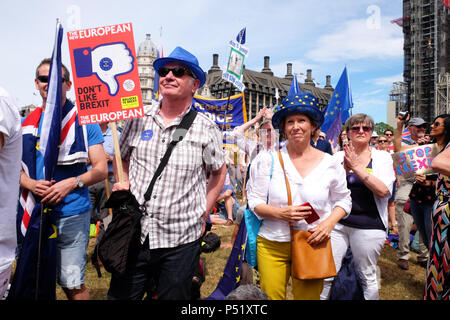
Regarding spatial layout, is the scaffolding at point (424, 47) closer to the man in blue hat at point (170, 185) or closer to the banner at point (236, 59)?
the banner at point (236, 59)

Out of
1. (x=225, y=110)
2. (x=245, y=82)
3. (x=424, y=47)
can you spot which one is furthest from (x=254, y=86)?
(x=225, y=110)

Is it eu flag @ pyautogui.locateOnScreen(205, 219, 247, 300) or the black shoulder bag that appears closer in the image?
the black shoulder bag

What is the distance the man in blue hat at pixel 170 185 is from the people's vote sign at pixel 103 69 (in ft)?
1.28

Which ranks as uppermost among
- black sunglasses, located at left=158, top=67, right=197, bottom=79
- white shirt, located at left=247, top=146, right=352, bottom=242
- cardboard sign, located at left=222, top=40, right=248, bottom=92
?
cardboard sign, located at left=222, top=40, right=248, bottom=92

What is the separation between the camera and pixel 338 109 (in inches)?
266

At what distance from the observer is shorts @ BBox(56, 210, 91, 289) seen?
269 cm

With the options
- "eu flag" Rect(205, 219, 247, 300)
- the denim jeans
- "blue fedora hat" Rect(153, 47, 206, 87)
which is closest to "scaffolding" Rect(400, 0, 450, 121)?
"eu flag" Rect(205, 219, 247, 300)

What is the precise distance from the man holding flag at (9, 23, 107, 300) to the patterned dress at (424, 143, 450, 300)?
9.21 feet

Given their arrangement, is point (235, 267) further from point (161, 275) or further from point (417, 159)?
point (417, 159)

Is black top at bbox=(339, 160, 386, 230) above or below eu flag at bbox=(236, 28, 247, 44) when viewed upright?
below

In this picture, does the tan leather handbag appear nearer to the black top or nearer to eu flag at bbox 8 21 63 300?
the black top

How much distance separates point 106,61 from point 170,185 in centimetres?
127

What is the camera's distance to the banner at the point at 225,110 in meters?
8.94
